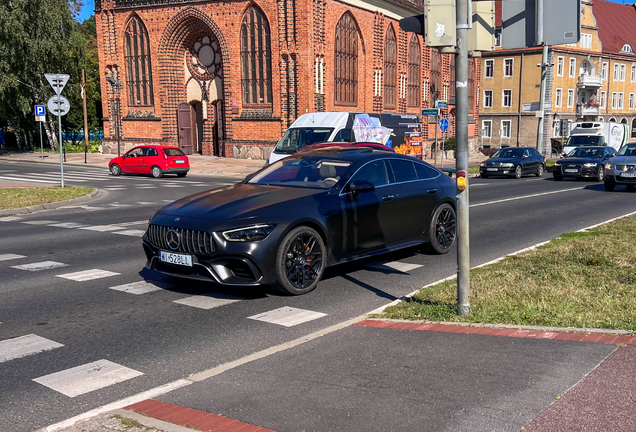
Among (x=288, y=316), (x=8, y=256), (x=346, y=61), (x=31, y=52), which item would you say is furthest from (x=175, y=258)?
(x=31, y=52)

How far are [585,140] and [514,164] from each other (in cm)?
939

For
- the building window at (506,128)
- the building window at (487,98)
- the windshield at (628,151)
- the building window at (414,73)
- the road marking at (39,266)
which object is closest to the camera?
the road marking at (39,266)

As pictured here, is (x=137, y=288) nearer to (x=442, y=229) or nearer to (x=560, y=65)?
(x=442, y=229)

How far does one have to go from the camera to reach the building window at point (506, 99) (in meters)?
64.5

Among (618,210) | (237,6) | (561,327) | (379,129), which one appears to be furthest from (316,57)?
(561,327)

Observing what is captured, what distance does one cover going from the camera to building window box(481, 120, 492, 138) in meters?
66.6

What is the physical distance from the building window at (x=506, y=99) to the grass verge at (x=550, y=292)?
5848cm

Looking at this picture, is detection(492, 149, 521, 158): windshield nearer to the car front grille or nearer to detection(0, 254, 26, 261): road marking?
detection(0, 254, 26, 261): road marking

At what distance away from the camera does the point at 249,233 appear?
6754 millimetres

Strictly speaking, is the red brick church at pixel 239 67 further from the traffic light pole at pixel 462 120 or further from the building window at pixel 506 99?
the traffic light pole at pixel 462 120

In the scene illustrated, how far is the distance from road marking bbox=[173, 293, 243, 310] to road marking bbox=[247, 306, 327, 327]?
646 mm

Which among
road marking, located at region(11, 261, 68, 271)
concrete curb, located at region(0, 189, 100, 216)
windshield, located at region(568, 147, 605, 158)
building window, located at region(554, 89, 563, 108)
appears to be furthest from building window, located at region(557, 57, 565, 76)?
road marking, located at region(11, 261, 68, 271)

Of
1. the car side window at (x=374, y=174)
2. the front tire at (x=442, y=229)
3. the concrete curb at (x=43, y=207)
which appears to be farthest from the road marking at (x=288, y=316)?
the concrete curb at (x=43, y=207)

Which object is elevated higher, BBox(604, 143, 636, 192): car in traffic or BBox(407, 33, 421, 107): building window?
BBox(407, 33, 421, 107): building window
